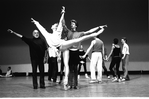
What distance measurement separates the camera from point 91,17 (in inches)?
511

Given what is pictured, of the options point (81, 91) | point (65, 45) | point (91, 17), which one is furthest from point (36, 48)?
point (91, 17)

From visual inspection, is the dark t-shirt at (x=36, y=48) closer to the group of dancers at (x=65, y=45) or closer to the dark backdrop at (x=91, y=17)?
the group of dancers at (x=65, y=45)

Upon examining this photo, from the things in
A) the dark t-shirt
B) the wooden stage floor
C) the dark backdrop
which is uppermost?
the dark backdrop

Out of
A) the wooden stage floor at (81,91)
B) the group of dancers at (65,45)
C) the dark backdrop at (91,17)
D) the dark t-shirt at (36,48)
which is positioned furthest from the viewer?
the dark backdrop at (91,17)

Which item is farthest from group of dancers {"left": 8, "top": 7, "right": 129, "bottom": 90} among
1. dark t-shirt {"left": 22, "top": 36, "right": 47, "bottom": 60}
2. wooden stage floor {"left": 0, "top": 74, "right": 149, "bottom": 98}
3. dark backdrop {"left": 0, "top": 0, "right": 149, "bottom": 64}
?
dark backdrop {"left": 0, "top": 0, "right": 149, "bottom": 64}

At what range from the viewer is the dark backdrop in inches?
504

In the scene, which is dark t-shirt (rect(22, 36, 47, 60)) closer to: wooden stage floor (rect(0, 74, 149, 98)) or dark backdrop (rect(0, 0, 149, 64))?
wooden stage floor (rect(0, 74, 149, 98))

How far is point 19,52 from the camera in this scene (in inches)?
526

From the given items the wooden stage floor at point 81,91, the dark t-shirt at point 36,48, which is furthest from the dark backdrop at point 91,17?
the dark t-shirt at point 36,48

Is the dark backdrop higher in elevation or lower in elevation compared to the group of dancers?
higher

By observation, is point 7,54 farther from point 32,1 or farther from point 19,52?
point 32,1

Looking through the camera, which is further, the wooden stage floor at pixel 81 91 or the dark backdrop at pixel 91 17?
the dark backdrop at pixel 91 17

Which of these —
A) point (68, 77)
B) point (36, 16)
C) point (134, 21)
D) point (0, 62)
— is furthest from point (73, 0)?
point (68, 77)

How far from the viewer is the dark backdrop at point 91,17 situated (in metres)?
12.8
